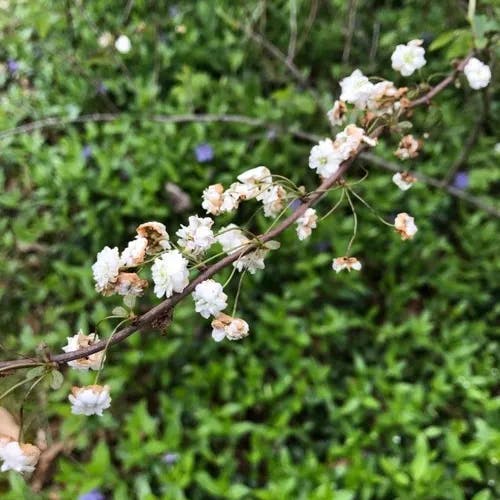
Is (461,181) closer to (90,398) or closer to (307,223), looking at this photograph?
(307,223)

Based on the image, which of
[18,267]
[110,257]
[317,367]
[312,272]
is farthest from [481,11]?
[18,267]

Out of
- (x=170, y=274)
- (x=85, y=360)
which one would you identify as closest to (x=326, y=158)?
(x=170, y=274)

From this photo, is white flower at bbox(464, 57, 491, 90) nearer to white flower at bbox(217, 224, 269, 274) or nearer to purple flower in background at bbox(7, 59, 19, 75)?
white flower at bbox(217, 224, 269, 274)

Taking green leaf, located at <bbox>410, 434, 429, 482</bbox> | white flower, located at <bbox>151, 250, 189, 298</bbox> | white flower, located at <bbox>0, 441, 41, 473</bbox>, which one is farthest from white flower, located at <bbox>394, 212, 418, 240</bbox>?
green leaf, located at <bbox>410, 434, 429, 482</bbox>

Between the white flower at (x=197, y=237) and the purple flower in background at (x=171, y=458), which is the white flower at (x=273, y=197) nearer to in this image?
the white flower at (x=197, y=237)

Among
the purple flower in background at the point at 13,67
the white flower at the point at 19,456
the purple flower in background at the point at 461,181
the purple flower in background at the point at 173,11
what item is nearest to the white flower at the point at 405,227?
the white flower at the point at 19,456

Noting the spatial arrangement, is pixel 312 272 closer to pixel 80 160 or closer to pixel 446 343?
pixel 446 343
